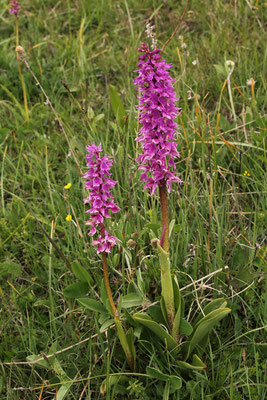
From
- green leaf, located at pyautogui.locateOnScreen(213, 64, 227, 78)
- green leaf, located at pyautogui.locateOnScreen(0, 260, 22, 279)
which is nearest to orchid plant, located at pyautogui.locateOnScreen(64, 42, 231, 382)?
green leaf, located at pyautogui.locateOnScreen(0, 260, 22, 279)

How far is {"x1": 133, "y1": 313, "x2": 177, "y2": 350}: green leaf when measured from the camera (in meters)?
1.93

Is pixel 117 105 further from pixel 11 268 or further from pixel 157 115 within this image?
pixel 157 115

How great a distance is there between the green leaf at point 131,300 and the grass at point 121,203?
3.2 inches

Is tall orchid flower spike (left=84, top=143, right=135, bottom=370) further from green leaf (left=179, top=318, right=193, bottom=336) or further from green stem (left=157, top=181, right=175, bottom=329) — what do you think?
green leaf (left=179, top=318, right=193, bottom=336)

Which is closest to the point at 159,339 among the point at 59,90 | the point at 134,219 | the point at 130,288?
the point at 130,288

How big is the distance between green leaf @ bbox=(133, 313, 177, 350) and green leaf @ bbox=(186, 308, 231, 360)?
83mm

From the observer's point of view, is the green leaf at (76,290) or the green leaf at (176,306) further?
the green leaf at (76,290)

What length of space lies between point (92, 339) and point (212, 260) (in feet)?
2.42

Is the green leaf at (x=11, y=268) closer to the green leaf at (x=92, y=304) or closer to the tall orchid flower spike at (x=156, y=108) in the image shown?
the green leaf at (x=92, y=304)

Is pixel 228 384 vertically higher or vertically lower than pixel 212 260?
lower

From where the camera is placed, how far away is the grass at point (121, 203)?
7.08 feet

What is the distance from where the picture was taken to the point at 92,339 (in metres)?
2.27

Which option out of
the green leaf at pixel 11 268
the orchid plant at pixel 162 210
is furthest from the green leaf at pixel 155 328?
the green leaf at pixel 11 268

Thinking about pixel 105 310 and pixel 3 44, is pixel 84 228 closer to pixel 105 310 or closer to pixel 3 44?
pixel 105 310
